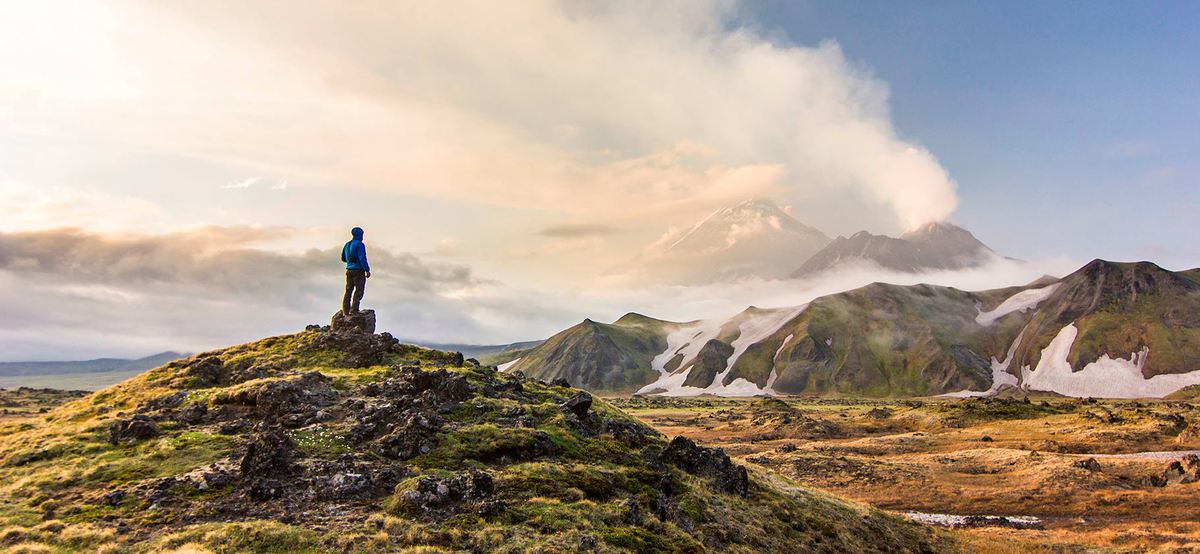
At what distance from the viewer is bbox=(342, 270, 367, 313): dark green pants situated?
46.8m

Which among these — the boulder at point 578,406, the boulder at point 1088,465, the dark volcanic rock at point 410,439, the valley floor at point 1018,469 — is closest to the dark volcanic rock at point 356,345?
the dark volcanic rock at point 410,439

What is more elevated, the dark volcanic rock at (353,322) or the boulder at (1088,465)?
the dark volcanic rock at (353,322)

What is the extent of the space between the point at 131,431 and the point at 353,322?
18303mm

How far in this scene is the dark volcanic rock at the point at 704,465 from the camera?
126 ft

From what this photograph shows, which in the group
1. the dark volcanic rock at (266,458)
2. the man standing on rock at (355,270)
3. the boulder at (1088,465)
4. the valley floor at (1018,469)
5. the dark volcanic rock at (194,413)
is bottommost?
the valley floor at (1018,469)

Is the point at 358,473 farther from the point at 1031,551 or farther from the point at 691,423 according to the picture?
the point at 691,423

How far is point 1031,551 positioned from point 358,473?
4449 cm

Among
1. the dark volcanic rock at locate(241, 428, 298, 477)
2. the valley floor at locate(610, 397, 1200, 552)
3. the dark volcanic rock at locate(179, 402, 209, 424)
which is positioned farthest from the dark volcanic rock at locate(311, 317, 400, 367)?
the valley floor at locate(610, 397, 1200, 552)

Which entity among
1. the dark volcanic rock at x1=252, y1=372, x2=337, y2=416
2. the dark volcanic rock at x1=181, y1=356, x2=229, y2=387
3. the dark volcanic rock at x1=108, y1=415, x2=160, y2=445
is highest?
the dark volcanic rock at x1=181, y1=356, x2=229, y2=387

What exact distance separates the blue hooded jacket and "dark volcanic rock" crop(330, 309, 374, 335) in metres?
4.35

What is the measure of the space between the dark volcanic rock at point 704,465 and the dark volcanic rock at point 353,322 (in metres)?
25.2

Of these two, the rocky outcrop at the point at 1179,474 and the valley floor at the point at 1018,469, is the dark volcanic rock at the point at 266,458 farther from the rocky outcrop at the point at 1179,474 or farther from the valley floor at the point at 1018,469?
the rocky outcrop at the point at 1179,474

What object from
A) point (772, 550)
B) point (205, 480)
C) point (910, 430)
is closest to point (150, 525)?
point (205, 480)

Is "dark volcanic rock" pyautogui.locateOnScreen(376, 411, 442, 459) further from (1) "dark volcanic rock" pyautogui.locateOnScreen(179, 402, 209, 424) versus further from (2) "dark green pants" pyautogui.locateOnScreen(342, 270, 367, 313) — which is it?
(2) "dark green pants" pyautogui.locateOnScreen(342, 270, 367, 313)
